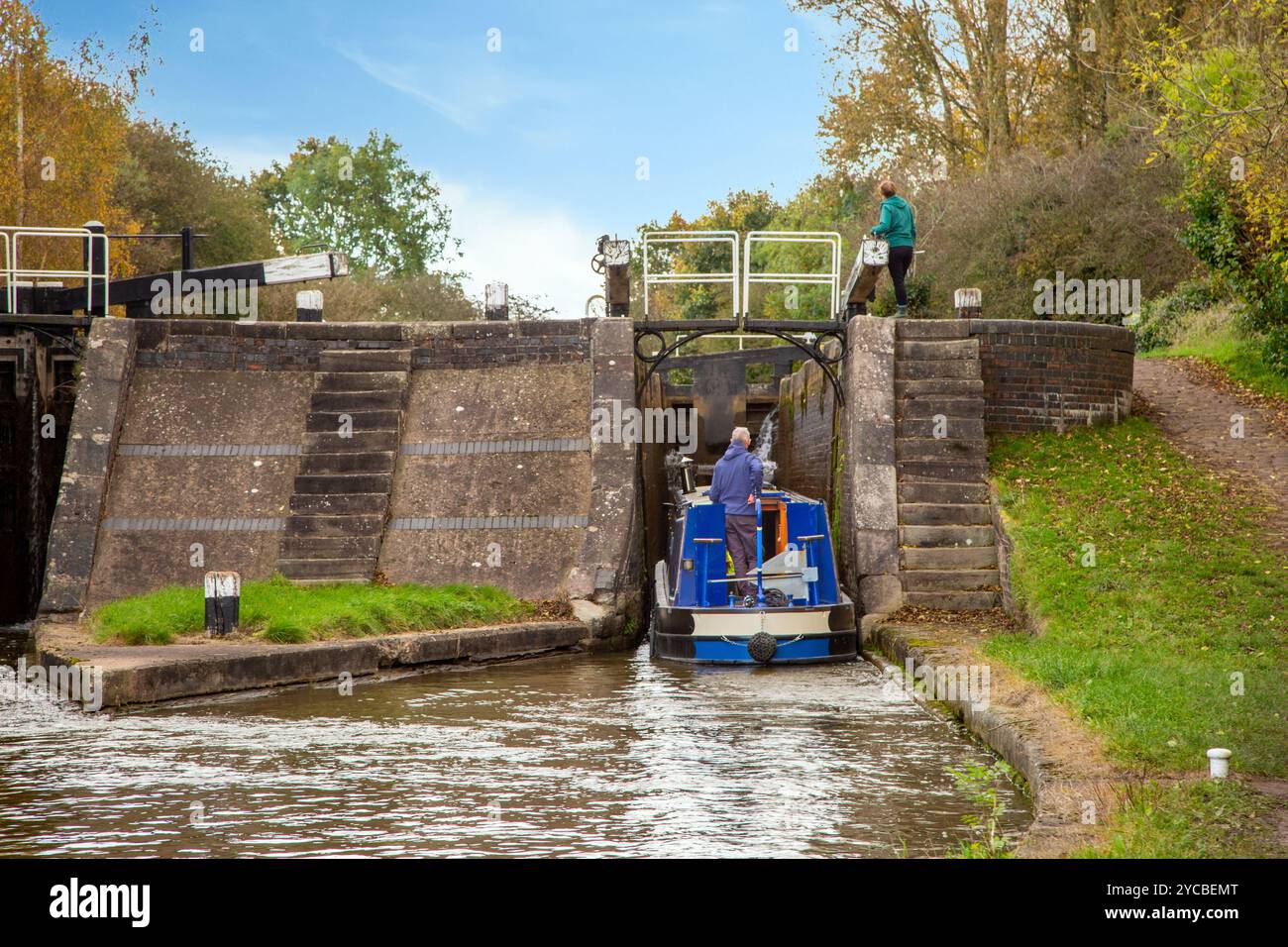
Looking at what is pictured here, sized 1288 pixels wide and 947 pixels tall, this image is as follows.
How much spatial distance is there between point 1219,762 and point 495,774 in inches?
160

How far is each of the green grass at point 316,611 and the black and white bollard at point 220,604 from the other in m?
0.15

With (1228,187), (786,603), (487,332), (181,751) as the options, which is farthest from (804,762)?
(1228,187)

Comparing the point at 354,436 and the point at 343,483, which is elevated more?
the point at 354,436

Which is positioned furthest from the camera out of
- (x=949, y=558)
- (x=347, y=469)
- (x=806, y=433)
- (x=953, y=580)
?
(x=806, y=433)

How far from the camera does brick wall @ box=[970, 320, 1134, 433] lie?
58.2 feet

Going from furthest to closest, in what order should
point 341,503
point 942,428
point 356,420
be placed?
1. point 356,420
2. point 341,503
3. point 942,428

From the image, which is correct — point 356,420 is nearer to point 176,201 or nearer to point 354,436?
point 354,436

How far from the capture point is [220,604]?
41.8ft

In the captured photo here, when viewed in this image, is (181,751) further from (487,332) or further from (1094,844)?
(487,332)

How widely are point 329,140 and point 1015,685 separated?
53403mm

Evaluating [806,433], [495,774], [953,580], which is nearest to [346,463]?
[953,580]

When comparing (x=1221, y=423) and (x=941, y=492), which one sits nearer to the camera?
(x=941, y=492)

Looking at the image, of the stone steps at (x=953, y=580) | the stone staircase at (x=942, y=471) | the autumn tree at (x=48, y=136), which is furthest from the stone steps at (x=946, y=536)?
the autumn tree at (x=48, y=136)

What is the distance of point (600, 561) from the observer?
1606 cm
